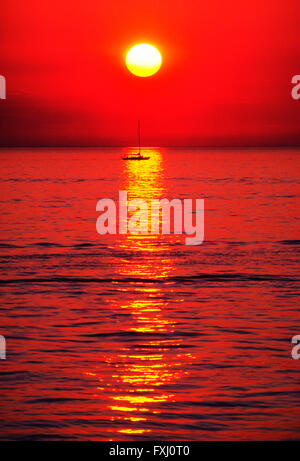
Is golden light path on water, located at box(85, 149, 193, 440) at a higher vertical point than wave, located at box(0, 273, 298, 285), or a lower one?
lower

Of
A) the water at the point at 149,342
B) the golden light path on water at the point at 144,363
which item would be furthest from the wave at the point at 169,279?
the golden light path on water at the point at 144,363

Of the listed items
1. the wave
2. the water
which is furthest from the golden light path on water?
the wave

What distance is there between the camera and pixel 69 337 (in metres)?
15.6

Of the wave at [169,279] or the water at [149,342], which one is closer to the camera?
the water at [149,342]

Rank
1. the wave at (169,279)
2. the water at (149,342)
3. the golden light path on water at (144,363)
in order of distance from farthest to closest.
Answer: the wave at (169,279) → the golden light path on water at (144,363) → the water at (149,342)

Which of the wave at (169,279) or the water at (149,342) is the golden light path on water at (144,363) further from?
the wave at (169,279)

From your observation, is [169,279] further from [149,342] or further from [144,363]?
[144,363]

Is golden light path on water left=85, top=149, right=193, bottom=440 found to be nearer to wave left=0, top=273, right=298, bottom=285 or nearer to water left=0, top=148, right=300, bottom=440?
water left=0, top=148, right=300, bottom=440

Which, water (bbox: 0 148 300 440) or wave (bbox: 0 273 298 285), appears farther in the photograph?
wave (bbox: 0 273 298 285)

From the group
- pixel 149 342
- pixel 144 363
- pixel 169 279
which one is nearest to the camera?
pixel 144 363

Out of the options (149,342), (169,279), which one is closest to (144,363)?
(149,342)

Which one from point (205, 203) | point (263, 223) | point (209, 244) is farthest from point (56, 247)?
point (205, 203)

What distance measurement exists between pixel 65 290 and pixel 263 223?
943 inches
